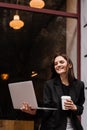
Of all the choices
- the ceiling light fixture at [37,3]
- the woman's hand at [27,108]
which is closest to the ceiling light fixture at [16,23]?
the ceiling light fixture at [37,3]

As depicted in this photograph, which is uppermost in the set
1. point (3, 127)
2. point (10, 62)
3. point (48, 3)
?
point (48, 3)

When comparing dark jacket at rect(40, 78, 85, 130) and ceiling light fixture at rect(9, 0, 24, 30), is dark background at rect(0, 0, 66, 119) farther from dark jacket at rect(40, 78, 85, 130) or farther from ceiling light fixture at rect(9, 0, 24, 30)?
dark jacket at rect(40, 78, 85, 130)

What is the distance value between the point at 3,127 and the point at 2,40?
1464 mm

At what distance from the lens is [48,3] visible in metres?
7.13

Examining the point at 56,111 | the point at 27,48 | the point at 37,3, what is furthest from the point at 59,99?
the point at 37,3

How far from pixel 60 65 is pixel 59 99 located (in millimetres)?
419

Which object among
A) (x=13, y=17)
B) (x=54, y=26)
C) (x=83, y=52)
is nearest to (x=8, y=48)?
(x=13, y=17)

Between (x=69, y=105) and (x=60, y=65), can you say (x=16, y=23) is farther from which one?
(x=69, y=105)

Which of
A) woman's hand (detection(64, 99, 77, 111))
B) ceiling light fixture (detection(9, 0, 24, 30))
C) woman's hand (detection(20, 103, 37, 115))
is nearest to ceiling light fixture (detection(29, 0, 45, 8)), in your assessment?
ceiling light fixture (detection(9, 0, 24, 30))

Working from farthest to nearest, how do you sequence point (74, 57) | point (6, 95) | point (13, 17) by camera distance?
point (74, 57) < point (13, 17) < point (6, 95)

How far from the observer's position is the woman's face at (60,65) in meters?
4.44

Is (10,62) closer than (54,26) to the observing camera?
Yes

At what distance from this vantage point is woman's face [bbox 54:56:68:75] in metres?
4.44

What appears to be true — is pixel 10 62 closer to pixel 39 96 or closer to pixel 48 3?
pixel 39 96
